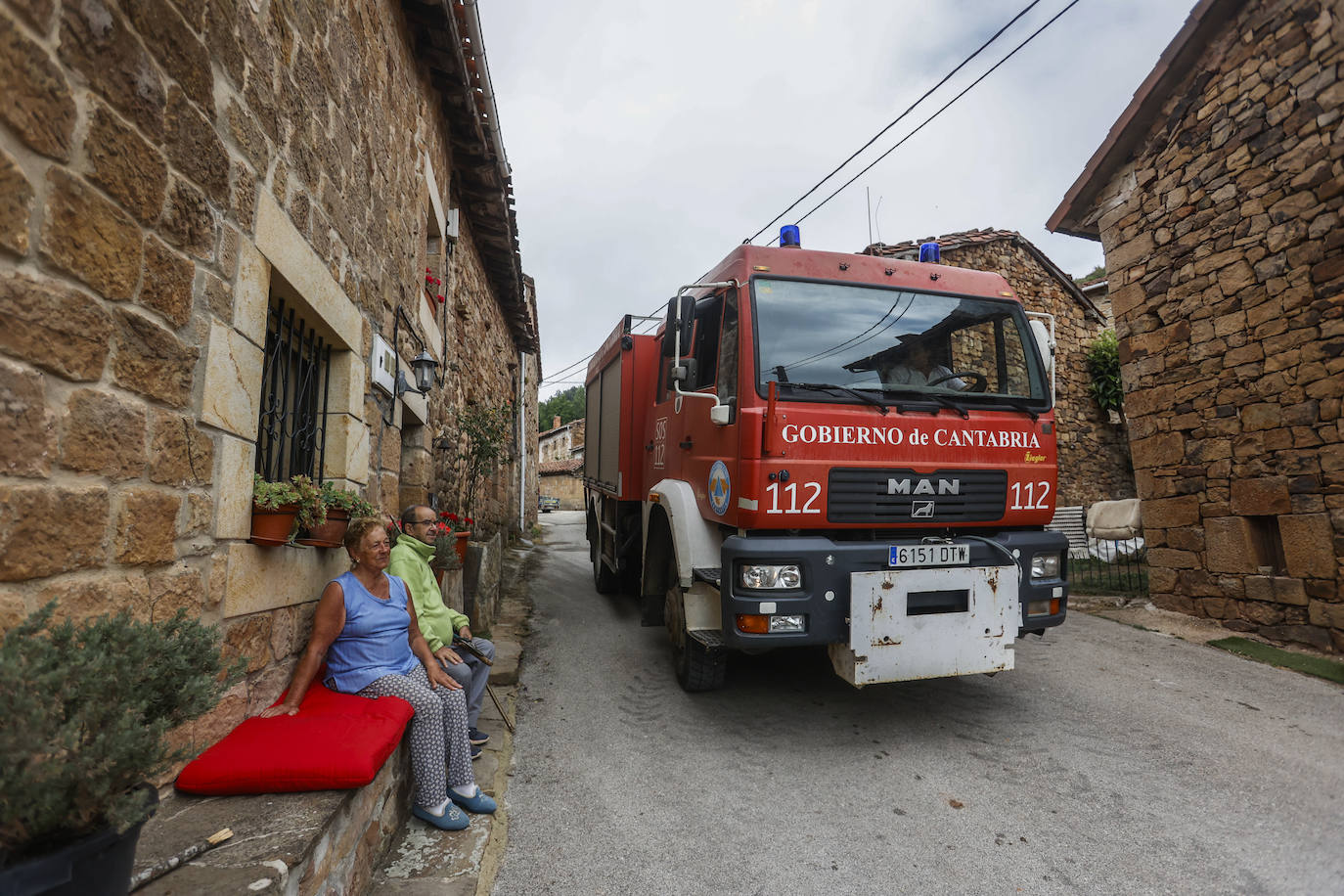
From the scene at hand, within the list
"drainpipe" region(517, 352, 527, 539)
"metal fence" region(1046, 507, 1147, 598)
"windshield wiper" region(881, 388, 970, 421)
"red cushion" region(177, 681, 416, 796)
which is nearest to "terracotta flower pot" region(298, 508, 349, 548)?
"red cushion" region(177, 681, 416, 796)

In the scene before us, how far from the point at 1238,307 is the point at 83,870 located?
7.96 meters

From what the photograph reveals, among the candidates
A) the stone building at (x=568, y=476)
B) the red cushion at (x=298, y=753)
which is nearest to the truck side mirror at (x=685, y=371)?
the red cushion at (x=298, y=753)

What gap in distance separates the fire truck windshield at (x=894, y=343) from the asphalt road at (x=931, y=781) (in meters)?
1.84

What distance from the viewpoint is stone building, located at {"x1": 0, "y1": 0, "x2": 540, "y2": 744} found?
54.3 inches

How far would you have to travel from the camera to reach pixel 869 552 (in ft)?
10.8

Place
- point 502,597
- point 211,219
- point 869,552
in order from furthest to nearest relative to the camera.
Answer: point 502,597 < point 869,552 < point 211,219

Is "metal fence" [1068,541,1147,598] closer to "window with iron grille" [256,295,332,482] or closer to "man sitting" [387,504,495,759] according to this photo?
"man sitting" [387,504,495,759]

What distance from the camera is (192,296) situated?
1.93 m

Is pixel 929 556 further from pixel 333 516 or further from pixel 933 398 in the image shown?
pixel 333 516

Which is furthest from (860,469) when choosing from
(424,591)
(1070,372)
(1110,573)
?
(1070,372)

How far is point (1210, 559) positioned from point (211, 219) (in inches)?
304

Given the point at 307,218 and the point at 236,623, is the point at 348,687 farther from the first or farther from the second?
the point at 307,218

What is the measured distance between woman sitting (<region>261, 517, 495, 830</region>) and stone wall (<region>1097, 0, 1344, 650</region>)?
6.38m

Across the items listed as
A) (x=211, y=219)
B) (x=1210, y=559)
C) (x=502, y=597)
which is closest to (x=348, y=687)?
(x=211, y=219)
